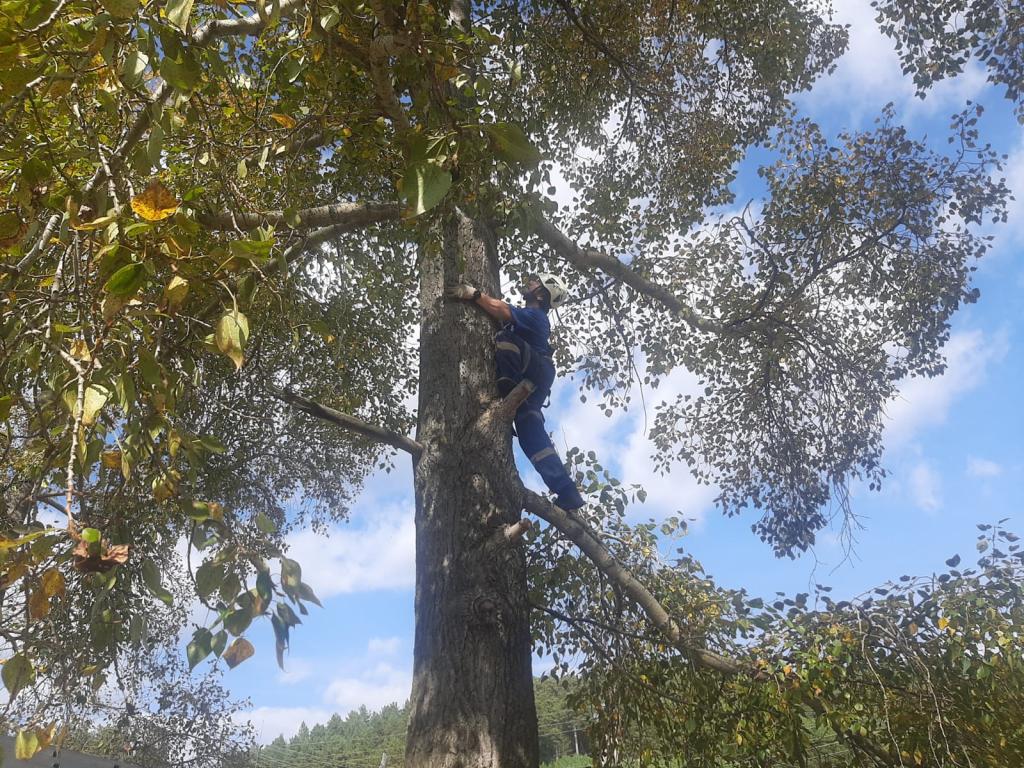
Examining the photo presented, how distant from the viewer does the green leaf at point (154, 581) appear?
1.65 metres

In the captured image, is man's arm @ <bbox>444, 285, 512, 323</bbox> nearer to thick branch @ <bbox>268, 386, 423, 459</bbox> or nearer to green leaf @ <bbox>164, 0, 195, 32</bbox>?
thick branch @ <bbox>268, 386, 423, 459</bbox>

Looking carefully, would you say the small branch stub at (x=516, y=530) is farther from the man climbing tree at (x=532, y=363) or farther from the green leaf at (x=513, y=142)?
the green leaf at (x=513, y=142)

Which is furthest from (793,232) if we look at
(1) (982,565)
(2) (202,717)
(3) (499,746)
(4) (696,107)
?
(2) (202,717)

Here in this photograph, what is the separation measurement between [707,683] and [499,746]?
2097 mm

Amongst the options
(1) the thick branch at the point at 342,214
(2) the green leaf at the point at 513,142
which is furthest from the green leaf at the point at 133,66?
(1) the thick branch at the point at 342,214

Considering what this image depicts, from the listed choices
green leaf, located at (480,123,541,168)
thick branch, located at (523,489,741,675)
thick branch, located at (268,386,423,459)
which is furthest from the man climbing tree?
green leaf, located at (480,123,541,168)

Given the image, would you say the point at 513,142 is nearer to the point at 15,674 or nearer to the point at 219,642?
the point at 219,642

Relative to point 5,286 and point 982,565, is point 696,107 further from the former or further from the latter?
point 5,286

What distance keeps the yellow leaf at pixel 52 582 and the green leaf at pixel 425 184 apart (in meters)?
1.34

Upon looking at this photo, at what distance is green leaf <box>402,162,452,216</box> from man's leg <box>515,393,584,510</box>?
3.13 meters

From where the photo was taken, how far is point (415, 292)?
784 centimetres

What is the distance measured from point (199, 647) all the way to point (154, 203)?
1047 millimetres

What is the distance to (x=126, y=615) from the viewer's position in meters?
4.39

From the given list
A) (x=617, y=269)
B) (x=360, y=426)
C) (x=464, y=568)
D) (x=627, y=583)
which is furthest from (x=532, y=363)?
(x=617, y=269)
